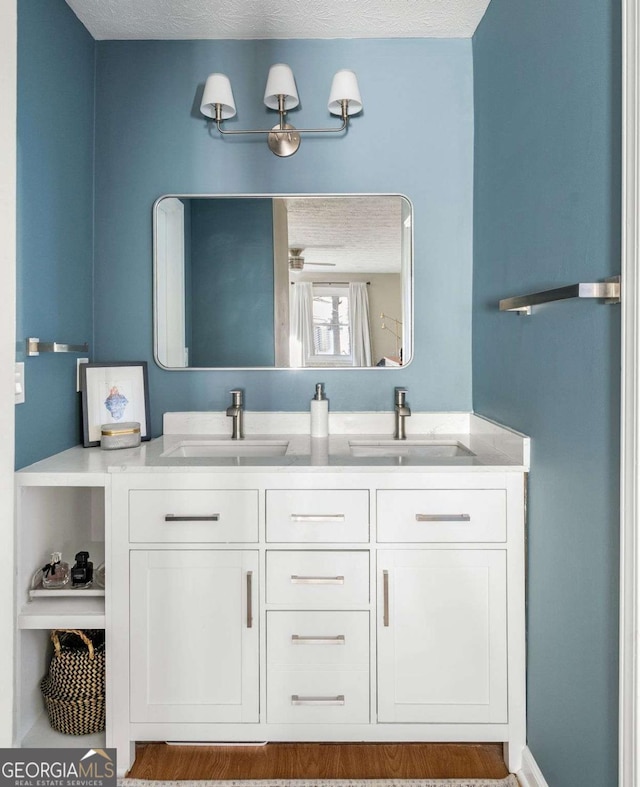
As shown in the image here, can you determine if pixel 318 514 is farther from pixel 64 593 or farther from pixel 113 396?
pixel 113 396

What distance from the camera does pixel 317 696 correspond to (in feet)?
5.42

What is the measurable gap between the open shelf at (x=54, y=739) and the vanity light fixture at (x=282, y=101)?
2.05m

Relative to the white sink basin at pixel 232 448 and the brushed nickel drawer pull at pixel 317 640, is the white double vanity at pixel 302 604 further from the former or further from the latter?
the white sink basin at pixel 232 448

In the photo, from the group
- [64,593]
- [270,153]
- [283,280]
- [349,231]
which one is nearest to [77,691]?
[64,593]

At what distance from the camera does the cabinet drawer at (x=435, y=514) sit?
1.64 meters

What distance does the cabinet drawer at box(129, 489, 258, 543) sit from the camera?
1646 millimetres

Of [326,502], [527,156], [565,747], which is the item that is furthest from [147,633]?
[527,156]

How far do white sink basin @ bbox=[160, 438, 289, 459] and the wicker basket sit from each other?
2.28 ft

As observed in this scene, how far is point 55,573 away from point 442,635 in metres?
1.16

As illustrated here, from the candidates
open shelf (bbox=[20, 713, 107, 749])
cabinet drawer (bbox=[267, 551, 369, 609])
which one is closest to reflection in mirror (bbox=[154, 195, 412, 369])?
cabinet drawer (bbox=[267, 551, 369, 609])

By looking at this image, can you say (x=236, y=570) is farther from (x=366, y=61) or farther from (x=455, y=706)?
(x=366, y=61)

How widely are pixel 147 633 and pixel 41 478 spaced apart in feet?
1.75

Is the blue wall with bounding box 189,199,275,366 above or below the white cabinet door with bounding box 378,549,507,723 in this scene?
above

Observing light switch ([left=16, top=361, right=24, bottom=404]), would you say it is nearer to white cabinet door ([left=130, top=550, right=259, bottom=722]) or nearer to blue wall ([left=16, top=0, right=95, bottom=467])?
blue wall ([left=16, top=0, right=95, bottom=467])
